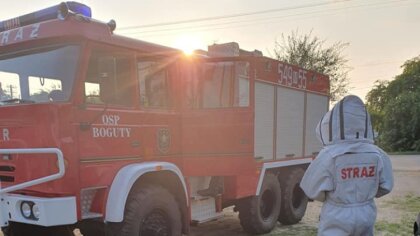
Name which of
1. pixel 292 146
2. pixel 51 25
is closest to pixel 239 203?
pixel 292 146

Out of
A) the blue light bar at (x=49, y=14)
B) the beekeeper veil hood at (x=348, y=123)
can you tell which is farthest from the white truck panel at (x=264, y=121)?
the beekeeper veil hood at (x=348, y=123)

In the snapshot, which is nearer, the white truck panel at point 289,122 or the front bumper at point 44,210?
the front bumper at point 44,210

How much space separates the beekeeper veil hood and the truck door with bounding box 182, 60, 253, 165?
2642mm

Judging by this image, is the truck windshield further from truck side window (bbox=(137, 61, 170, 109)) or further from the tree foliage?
the tree foliage

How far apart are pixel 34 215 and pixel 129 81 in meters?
1.66

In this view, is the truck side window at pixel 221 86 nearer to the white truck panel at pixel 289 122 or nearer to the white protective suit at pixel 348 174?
the white truck panel at pixel 289 122

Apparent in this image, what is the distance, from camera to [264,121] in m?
6.82

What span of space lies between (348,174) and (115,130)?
8.31ft

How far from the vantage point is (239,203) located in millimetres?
6957

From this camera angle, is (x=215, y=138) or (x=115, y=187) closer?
(x=115, y=187)

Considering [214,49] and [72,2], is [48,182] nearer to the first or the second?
[72,2]

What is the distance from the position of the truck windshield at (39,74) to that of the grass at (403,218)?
541 centimetres

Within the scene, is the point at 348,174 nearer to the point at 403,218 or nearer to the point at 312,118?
the point at 312,118

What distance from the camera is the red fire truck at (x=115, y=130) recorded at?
427 cm
